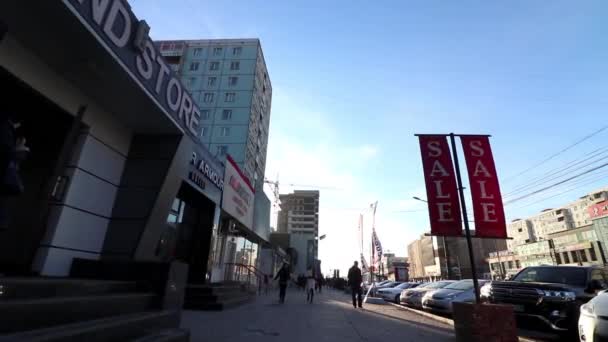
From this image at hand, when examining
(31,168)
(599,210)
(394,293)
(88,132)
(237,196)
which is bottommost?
(394,293)

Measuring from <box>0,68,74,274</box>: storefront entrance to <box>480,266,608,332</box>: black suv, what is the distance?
32.2 ft

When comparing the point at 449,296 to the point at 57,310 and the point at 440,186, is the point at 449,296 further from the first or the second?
the point at 57,310

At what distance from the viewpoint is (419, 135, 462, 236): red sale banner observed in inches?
225

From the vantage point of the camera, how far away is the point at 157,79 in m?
5.52

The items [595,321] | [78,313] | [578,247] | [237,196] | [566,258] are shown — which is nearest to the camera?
[78,313]

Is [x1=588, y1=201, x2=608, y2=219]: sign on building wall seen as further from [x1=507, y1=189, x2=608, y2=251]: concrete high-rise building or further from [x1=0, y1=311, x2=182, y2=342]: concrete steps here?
[x1=507, y1=189, x2=608, y2=251]: concrete high-rise building

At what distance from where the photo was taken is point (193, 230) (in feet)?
37.6

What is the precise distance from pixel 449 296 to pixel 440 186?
6.65m

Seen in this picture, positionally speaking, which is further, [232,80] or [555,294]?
[232,80]

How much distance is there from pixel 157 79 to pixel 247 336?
205 inches

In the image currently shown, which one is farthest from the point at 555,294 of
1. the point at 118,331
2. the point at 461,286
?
the point at 118,331

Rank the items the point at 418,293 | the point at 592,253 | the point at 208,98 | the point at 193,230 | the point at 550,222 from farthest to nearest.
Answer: the point at 550,222, the point at 592,253, the point at 208,98, the point at 418,293, the point at 193,230

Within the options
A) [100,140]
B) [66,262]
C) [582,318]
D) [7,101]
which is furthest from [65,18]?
[582,318]

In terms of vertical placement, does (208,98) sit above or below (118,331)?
above
